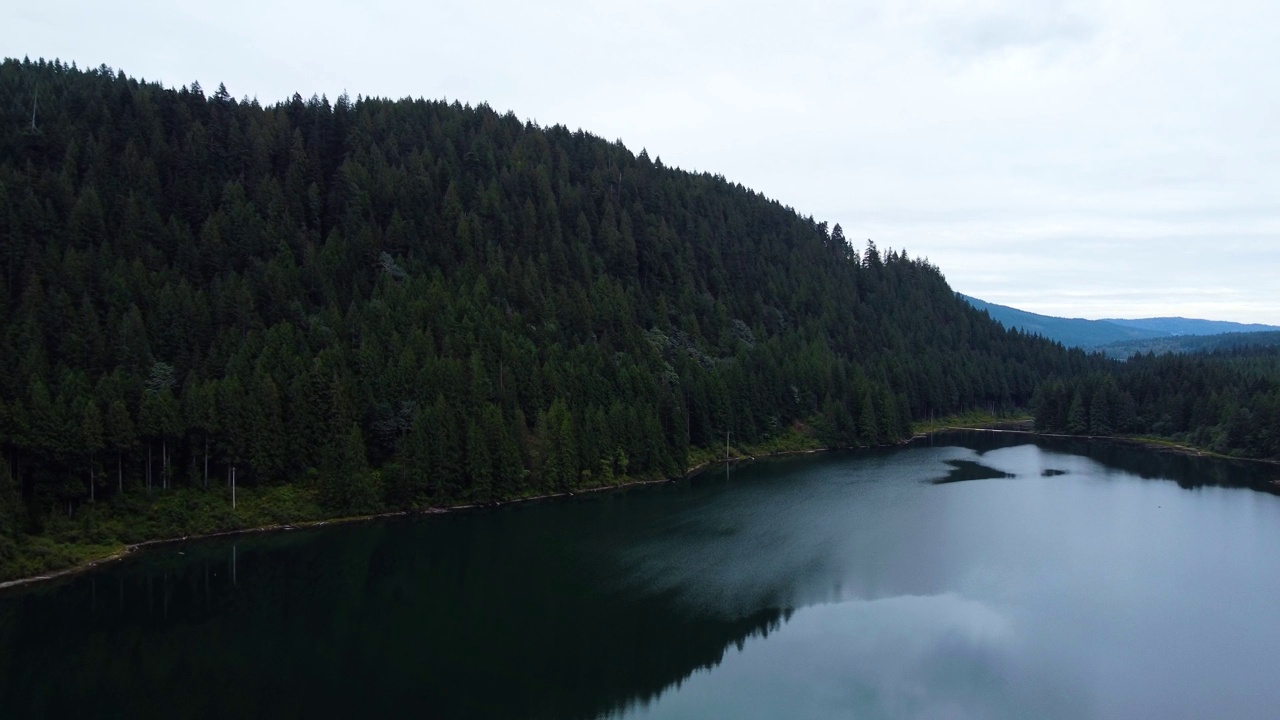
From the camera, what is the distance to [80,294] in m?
65.1

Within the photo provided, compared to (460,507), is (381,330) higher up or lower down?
higher up

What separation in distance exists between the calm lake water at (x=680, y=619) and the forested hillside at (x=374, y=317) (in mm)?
7298

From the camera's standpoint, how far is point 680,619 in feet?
133

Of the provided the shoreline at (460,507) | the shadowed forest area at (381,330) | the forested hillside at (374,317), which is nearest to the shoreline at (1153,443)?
the shoreline at (460,507)

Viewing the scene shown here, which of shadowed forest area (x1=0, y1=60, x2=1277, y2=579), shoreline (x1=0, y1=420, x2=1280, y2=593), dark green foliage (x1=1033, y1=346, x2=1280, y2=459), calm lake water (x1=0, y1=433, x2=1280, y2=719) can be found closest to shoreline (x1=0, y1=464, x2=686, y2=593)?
shoreline (x1=0, y1=420, x2=1280, y2=593)

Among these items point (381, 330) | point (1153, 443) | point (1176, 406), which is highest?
point (381, 330)

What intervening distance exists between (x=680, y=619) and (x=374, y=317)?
4588 centimetres

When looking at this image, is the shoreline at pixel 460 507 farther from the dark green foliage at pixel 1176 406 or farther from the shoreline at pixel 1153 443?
the dark green foliage at pixel 1176 406

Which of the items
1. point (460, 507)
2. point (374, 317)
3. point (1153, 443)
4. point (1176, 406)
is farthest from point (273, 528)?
point (1176, 406)

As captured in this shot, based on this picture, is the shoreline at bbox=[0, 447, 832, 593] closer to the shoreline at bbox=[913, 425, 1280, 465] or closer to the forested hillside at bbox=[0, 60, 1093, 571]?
the forested hillside at bbox=[0, 60, 1093, 571]

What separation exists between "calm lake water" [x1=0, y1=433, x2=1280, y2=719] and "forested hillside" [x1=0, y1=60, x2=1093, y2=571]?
23.9ft

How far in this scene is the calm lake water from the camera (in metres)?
31.8

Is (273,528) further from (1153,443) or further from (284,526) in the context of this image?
(1153,443)

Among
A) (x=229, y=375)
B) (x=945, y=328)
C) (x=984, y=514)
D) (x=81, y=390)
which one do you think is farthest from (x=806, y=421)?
(x=81, y=390)
